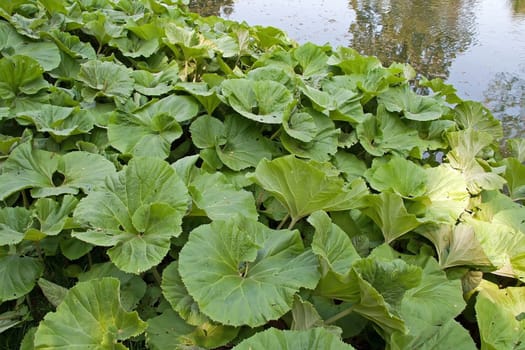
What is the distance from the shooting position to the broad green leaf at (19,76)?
7.52 feet

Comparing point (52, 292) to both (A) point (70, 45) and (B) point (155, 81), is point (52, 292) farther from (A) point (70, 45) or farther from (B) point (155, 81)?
(A) point (70, 45)

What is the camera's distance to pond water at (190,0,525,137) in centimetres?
479

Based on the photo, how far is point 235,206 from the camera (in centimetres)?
175

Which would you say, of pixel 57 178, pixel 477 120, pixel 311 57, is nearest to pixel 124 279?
pixel 57 178

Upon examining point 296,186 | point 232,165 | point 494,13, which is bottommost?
point 494,13

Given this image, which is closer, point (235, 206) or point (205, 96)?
point (235, 206)

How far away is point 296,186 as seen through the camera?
5.53ft

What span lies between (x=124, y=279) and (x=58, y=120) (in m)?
0.89

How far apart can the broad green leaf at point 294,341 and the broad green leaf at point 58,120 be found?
1.33m

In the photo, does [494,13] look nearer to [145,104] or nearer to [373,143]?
[373,143]

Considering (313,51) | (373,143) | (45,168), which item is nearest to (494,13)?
(313,51)

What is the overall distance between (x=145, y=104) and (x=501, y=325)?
180cm

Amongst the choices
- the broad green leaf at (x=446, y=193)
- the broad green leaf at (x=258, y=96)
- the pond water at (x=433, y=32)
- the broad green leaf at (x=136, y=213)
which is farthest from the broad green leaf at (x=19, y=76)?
the pond water at (x=433, y=32)

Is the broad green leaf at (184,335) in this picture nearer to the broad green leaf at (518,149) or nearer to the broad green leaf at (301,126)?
the broad green leaf at (301,126)
